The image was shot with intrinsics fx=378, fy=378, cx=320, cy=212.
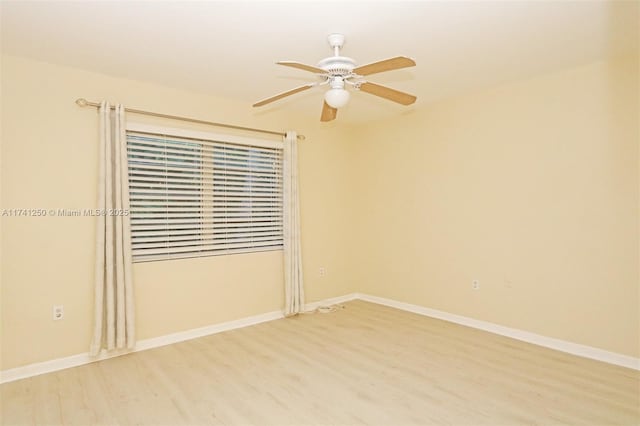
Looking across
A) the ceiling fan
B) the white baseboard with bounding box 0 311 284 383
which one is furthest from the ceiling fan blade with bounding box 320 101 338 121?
the white baseboard with bounding box 0 311 284 383

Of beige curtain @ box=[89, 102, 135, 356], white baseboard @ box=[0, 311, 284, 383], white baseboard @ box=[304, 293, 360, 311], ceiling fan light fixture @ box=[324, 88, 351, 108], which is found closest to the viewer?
ceiling fan light fixture @ box=[324, 88, 351, 108]

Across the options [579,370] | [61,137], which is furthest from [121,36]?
[579,370]

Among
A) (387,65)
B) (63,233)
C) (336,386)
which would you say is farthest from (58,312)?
(387,65)

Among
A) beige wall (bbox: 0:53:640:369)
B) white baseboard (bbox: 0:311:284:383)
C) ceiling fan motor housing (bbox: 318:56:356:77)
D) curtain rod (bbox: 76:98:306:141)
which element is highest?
curtain rod (bbox: 76:98:306:141)

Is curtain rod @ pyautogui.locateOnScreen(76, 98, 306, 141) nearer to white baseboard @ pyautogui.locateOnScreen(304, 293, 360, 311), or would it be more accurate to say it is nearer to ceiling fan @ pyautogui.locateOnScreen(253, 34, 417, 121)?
ceiling fan @ pyautogui.locateOnScreen(253, 34, 417, 121)

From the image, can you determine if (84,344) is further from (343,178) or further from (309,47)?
(343,178)

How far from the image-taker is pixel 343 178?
17.1ft

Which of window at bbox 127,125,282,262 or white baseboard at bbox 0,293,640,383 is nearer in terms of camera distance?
white baseboard at bbox 0,293,640,383

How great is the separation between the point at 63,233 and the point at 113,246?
380mm

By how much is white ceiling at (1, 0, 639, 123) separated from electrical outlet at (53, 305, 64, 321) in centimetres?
196

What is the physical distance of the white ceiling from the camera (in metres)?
2.26

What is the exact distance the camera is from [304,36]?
2.59m

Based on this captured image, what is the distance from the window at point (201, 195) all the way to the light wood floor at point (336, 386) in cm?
101

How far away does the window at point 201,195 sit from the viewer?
3498mm
